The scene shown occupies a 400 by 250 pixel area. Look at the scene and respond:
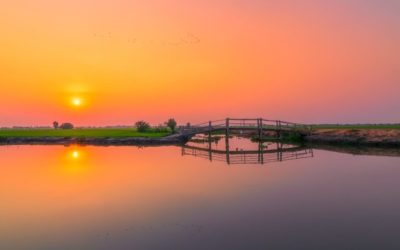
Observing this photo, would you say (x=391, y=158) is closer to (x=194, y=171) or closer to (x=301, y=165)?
(x=301, y=165)

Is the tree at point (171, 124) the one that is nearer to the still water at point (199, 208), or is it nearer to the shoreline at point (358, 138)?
the shoreline at point (358, 138)

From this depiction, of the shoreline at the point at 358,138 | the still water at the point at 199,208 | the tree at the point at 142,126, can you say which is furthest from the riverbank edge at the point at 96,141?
the still water at the point at 199,208

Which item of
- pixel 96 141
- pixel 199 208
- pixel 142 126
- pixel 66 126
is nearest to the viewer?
pixel 199 208

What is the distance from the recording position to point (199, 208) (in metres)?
12.6

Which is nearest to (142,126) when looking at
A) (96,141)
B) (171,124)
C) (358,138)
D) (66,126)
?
(171,124)

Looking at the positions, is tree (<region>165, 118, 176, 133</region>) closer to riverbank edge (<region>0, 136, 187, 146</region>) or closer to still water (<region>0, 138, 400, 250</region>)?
riverbank edge (<region>0, 136, 187, 146</region>)

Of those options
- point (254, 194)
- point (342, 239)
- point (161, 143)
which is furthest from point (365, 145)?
point (342, 239)

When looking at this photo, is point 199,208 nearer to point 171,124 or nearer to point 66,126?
point 171,124

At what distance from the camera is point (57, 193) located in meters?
15.2

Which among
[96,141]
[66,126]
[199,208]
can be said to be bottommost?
[199,208]

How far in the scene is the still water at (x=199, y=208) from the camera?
30.1 feet

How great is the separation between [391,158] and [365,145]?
12.8 m

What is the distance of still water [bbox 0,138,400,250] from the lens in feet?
30.1

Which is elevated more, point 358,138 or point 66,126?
point 66,126
